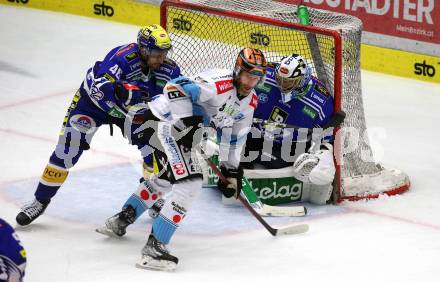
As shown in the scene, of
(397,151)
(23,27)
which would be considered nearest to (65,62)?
(23,27)

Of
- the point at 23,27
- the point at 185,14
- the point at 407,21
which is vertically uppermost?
the point at 185,14

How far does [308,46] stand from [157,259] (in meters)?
1.89

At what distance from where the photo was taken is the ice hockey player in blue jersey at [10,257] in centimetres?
392

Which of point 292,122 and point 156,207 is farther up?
point 292,122

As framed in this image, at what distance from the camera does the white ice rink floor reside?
5.43 m

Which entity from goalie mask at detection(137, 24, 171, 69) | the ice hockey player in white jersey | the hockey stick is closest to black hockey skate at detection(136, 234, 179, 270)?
the ice hockey player in white jersey

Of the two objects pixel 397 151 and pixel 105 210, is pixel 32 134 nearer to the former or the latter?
pixel 105 210

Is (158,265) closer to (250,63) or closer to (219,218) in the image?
(219,218)

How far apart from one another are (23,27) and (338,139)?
15.6 ft

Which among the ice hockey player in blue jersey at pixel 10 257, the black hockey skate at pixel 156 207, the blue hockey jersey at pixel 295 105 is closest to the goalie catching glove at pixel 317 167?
the blue hockey jersey at pixel 295 105

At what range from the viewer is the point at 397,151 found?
747cm

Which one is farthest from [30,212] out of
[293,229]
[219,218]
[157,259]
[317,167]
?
[317,167]

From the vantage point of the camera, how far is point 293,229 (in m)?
5.94

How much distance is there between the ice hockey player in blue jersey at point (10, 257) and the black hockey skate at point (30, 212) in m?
1.99
